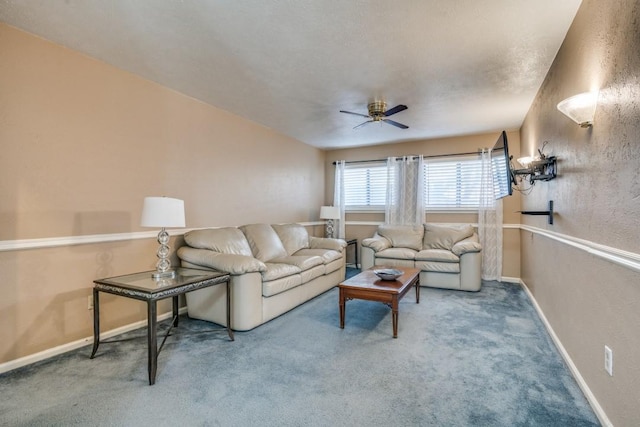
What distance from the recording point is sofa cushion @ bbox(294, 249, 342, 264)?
4.27 meters

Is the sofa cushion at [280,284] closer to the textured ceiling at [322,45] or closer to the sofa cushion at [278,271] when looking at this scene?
the sofa cushion at [278,271]

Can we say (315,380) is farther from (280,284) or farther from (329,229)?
(329,229)

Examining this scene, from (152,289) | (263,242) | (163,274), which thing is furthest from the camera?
(263,242)

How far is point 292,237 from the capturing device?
472 cm

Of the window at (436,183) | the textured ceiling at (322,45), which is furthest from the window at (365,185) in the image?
the textured ceiling at (322,45)

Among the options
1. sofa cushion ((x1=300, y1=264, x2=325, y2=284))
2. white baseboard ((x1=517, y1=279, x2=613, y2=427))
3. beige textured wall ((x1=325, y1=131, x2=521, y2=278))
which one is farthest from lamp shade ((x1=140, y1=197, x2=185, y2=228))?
beige textured wall ((x1=325, y1=131, x2=521, y2=278))

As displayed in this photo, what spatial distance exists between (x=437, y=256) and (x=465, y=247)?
0.39 metres

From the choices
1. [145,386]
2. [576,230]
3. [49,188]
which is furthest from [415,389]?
[49,188]

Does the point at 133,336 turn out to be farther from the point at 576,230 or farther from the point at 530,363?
the point at 576,230

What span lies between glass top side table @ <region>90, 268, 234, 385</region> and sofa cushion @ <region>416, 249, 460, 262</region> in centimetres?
294

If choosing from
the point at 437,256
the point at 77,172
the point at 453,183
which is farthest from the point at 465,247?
the point at 77,172

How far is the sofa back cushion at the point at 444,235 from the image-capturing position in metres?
4.95

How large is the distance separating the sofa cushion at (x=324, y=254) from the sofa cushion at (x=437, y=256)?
1.20 meters

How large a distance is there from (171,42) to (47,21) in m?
0.79
